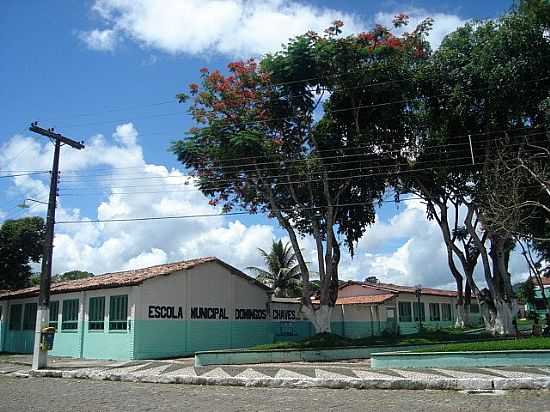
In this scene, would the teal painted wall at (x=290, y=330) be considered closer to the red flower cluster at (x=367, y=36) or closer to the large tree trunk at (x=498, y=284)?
the large tree trunk at (x=498, y=284)

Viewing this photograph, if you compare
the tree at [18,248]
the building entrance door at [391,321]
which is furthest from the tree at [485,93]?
the tree at [18,248]

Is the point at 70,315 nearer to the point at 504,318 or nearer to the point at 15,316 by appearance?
the point at 15,316

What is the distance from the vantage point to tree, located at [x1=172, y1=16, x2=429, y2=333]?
77.6ft

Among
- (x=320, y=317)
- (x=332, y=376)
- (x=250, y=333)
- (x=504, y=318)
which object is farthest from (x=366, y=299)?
(x=332, y=376)

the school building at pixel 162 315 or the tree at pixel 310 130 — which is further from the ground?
the tree at pixel 310 130

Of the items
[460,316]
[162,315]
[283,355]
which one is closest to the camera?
[283,355]

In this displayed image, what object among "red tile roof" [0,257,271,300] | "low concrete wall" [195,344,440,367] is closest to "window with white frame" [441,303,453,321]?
"red tile roof" [0,257,271,300]

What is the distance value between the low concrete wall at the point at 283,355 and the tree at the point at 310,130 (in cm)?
330

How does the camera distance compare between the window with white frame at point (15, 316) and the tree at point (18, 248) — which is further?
the tree at point (18, 248)

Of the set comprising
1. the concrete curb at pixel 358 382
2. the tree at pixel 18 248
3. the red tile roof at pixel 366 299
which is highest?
the tree at pixel 18 248

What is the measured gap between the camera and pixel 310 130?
81.5 ft

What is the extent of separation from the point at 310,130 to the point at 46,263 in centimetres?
1201

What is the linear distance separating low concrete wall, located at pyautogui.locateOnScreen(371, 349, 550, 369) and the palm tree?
24.3 m

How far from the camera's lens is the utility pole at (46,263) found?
19.5 meters
